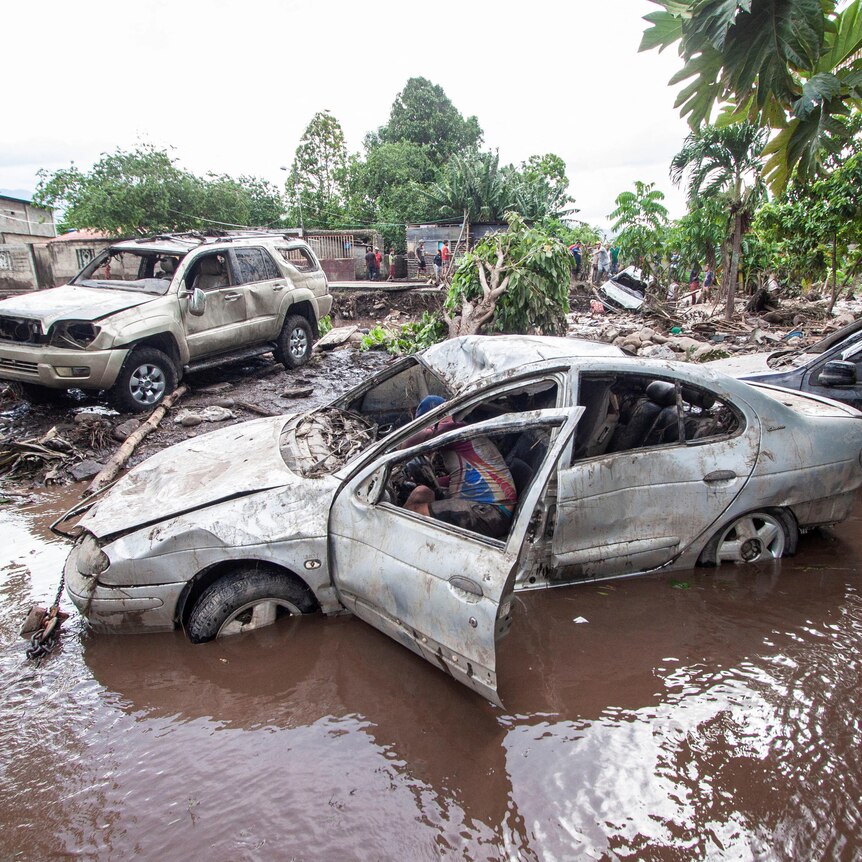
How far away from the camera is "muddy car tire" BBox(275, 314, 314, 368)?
31.7 ft

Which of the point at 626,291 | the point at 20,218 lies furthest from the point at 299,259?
the point at 20,218

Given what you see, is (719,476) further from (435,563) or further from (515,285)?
(515,285)

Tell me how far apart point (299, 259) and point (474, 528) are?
837 cm

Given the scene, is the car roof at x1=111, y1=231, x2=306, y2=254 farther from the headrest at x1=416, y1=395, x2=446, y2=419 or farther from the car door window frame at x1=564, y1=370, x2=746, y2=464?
the car door window frame at x1=564, y1=370, x2=746, y2=464

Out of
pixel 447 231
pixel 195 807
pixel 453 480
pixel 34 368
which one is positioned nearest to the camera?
pixel 195 807

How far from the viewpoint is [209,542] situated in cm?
309

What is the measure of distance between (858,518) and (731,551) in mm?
Result: 1793

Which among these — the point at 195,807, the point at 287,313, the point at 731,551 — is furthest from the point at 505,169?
the point at 195,807

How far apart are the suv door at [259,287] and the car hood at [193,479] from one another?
200 inches

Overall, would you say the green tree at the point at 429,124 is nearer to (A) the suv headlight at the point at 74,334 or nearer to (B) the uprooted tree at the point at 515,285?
(B) the uprooted tree at the point at 515,285

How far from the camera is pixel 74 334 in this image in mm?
6879

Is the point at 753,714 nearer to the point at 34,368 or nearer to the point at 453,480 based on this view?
the point at 453,480

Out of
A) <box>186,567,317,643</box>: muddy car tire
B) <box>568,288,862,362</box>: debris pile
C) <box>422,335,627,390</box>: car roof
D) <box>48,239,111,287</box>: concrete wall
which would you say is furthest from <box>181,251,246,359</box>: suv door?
<box>48,239,111,287</box>: concrete wall

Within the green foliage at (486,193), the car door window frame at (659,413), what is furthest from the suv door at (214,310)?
the green foliage at (486,193)
